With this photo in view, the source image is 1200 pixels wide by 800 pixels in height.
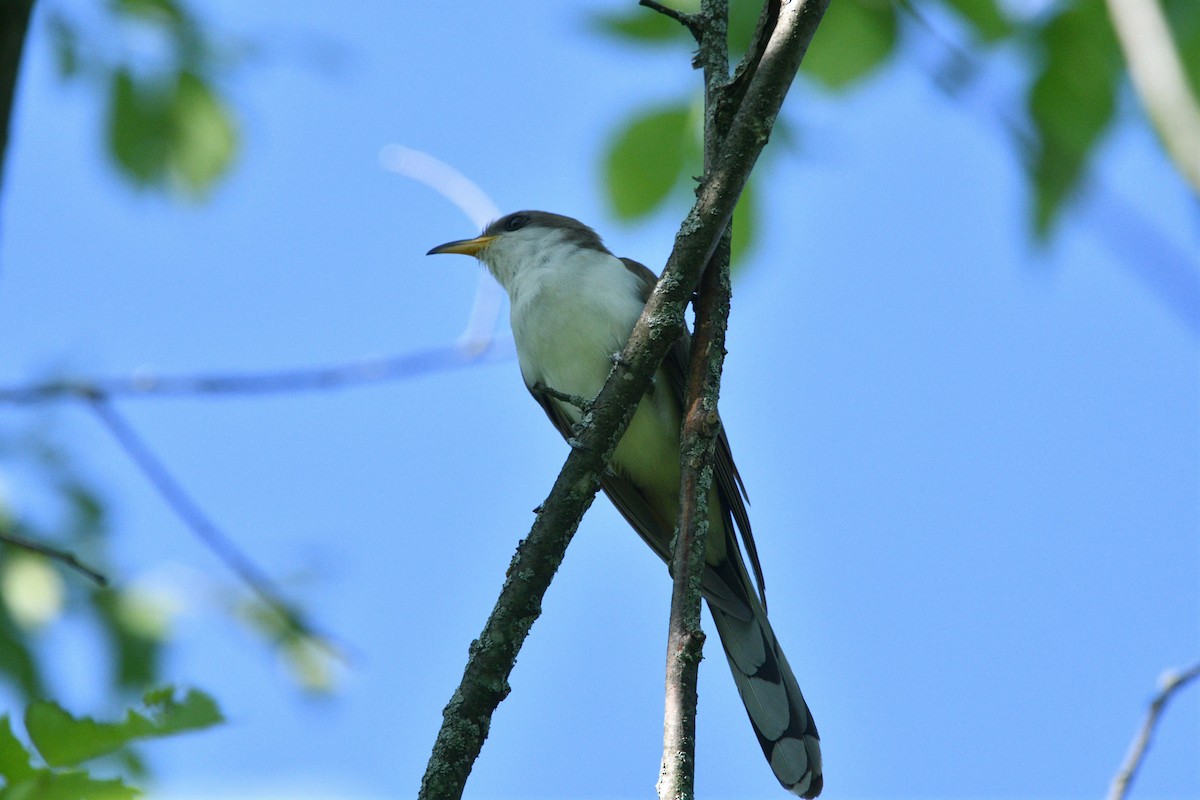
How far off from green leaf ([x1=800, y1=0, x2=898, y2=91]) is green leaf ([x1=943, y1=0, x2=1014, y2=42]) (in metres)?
0.19

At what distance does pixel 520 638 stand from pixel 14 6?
1.72 m

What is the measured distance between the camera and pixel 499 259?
20.1ft

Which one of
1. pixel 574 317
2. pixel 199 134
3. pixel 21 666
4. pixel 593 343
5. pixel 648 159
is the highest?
pixel 199 134

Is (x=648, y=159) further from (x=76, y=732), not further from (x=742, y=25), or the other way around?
(x=76, y=732)

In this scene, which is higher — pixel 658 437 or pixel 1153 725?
pixel 658 437

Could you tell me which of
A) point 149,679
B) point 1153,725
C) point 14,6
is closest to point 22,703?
point 149,679

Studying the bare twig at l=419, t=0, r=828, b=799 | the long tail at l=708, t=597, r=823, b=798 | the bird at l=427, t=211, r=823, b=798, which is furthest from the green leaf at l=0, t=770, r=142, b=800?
the long tail at l=708, t=597, r=823, b=798

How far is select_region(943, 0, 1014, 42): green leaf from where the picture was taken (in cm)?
311

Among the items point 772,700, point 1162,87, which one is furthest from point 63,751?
point 772,700

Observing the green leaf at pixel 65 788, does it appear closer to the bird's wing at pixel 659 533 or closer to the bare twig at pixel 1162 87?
the bare twig at pixel 1162 87

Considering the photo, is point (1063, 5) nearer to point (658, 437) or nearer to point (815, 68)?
point (815, 68)

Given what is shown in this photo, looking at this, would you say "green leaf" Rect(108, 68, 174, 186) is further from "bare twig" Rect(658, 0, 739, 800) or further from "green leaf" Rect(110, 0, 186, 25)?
"bare twig" Rect(658, 0, 739, 800)

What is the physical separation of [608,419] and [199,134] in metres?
2.34

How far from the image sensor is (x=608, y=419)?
2803 millimetres
